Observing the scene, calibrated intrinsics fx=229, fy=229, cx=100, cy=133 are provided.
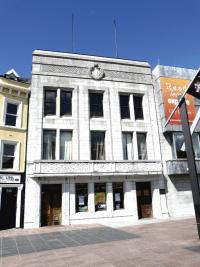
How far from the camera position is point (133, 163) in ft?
65.3

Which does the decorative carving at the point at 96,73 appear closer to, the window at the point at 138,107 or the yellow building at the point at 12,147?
the window at the point at 138,107

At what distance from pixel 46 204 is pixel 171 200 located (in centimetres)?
1079

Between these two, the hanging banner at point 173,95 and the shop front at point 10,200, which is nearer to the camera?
the shop front at point 10,200

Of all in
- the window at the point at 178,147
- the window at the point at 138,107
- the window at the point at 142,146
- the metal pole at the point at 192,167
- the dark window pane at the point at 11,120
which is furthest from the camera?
the window at the point at 138,107

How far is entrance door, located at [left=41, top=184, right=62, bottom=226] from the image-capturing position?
17750 millimetres

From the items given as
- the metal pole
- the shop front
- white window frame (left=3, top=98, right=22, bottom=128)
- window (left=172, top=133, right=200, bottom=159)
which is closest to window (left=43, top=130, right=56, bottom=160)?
white window frame (left=3, top=98, right=22, bottom=128)

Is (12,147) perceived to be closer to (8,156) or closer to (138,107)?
(8,156)

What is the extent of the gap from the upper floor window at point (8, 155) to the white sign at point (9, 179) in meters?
0.81

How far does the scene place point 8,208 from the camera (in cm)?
1703

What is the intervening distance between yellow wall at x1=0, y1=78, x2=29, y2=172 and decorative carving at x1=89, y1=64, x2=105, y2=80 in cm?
617

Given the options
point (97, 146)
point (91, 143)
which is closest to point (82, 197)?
point (97, 146)

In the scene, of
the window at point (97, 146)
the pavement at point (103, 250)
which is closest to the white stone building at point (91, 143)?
the window at point (97, 146)

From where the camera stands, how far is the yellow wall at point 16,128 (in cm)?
1806

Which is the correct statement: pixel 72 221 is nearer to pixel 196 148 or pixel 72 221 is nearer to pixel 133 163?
pixel 133 163
